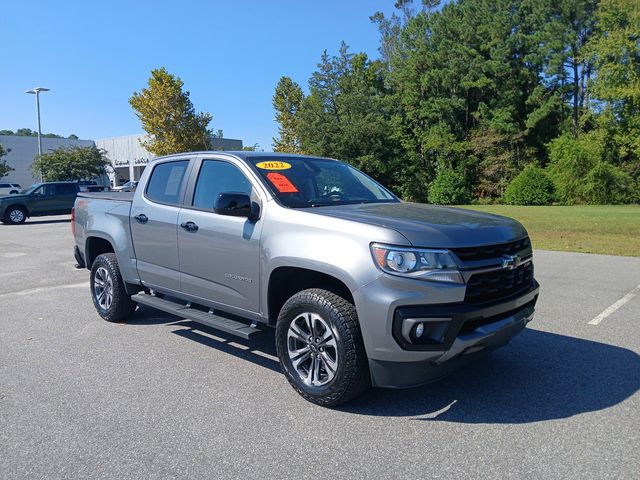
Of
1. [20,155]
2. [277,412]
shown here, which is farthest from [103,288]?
[20,155]

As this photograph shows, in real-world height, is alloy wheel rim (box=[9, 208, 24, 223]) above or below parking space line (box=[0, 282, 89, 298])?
above

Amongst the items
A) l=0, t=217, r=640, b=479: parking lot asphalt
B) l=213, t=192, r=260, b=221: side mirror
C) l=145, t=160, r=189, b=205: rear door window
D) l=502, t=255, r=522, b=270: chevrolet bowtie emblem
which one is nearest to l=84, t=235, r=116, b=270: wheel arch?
l=0, t=217, r=640, b=479: parking lot asphalt

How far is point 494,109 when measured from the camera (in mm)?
43438

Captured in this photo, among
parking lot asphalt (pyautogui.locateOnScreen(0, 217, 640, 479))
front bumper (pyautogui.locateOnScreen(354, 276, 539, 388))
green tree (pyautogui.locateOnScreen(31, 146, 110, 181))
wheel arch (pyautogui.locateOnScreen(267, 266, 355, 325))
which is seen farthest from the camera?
green tree (pyautogui.locateOnScreen(31, 146, 110, 181))

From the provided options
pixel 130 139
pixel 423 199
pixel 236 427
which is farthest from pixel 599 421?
pixel 130 139

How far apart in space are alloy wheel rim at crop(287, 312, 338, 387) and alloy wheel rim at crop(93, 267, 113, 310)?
309cm

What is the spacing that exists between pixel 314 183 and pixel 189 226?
1.26 meters

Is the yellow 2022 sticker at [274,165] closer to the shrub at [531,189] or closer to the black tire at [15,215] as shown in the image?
the black tire at [15,215]

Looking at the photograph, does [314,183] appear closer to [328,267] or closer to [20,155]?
[328,267]

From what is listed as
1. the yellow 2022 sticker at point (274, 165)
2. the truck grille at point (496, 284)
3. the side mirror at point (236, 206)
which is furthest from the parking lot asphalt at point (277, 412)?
the yellow 2022 sticker at point (274, 165)

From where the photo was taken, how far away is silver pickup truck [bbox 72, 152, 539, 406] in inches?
136

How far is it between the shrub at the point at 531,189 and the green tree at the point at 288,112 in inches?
697

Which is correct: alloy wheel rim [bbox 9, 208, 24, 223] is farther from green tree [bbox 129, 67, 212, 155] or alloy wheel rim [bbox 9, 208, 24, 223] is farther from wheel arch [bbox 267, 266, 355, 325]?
wheel arch [bbox 267, 266, 355, 325]

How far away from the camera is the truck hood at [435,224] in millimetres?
3555
